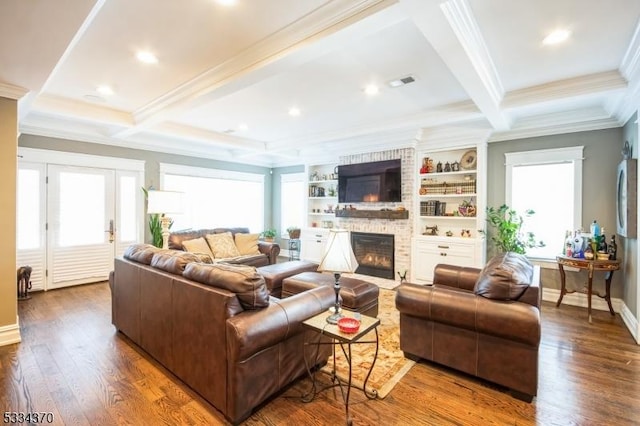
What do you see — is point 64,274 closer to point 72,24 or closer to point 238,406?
point 72,24

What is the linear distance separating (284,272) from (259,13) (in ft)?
9.75

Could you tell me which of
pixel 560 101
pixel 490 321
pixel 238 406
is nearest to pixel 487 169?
pixel 560 101

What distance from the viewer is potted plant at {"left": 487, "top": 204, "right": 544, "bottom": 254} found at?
454 cm

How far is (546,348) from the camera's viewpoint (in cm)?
302

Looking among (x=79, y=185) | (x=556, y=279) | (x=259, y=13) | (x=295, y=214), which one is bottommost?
(x=556, y=279)

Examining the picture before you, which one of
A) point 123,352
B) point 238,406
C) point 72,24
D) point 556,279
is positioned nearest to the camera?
point 238,406

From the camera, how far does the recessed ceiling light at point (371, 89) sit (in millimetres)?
3499

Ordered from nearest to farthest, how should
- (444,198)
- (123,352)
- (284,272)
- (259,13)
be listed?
(259,13) → (123,352) → (284,272) → (444,198)

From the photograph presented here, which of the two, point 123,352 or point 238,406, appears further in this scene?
point 123,352

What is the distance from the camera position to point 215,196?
7199 millimetres

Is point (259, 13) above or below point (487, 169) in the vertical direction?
above

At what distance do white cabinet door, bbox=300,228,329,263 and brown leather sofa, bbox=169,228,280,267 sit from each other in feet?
3.75

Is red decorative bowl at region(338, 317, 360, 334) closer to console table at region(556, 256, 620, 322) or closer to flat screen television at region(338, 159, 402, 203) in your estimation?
console table at region(556, 256, 620, 322)

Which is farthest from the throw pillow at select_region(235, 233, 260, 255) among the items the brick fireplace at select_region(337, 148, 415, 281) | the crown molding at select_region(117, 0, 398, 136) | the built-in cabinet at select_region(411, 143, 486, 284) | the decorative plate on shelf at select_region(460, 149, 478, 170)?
the decorative plate on shelf at select_region(460, 149, 478, 170)
